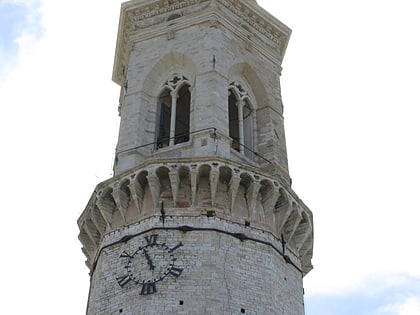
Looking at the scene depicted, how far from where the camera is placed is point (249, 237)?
16.2 meters

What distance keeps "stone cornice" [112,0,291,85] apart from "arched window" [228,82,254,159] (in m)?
3.15

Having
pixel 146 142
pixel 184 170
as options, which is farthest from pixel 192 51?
pixel 184 170

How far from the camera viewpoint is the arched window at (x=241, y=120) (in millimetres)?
19656

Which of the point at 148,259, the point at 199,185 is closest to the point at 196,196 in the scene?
the point at 199,185

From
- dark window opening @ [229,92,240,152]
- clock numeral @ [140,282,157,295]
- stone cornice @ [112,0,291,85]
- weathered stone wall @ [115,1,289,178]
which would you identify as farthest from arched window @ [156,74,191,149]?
clock numeral @ [140,282,157,295]

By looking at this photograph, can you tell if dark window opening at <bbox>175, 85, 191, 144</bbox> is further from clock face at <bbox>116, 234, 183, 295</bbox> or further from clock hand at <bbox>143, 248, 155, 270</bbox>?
clock hand at <bbox>143, 248, 155, 270</bbox>

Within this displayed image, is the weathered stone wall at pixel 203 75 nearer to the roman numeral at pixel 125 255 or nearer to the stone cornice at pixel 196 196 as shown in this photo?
the stone cornice at pixel 196 196

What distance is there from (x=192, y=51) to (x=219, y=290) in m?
8.58

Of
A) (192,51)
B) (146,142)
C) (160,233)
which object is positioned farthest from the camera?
(192,51)

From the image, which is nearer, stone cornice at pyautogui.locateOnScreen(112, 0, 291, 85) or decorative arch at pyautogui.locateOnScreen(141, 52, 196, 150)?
decorative arch at pyautogui.locateOnScreen(141, 52, 196, 150)

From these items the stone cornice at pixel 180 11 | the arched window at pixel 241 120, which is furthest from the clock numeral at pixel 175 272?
the stone cornice at pixel 180 11

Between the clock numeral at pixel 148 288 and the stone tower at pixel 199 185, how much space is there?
0.03 metres

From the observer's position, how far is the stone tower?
15.2 meters

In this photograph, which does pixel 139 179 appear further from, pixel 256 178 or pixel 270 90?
pixel 270 90
